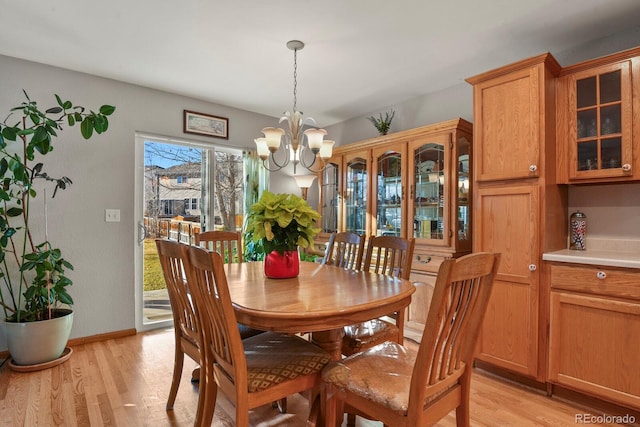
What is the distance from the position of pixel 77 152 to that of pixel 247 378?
108 inches

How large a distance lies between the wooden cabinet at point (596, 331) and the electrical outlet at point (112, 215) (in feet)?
11.6

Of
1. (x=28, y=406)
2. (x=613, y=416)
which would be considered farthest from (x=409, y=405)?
(x=28, y=406)

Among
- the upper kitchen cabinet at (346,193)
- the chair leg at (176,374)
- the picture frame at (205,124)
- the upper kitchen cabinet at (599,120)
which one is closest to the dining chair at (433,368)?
the chair leg at (176,374)

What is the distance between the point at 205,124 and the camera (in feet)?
12.1

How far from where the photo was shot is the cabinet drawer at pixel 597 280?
184cm

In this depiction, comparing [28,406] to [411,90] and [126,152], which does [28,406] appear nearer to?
[126,152]

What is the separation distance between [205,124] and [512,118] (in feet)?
9.67

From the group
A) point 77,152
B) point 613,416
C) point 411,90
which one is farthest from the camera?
point 411,90

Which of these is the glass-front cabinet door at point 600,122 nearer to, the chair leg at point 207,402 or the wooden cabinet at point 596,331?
the wooden cabinet at point 596,331

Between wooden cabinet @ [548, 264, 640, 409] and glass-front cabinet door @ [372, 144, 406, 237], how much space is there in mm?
1412

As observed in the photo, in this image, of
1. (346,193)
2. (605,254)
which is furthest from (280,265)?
(346,193)

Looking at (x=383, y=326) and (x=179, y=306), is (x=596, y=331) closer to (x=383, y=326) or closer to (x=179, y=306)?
(x=383, y=326)

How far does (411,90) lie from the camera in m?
3.38

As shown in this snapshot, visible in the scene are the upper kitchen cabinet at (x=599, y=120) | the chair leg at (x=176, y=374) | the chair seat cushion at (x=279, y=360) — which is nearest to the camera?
the chair seat cushion at (x=279, y=360)
